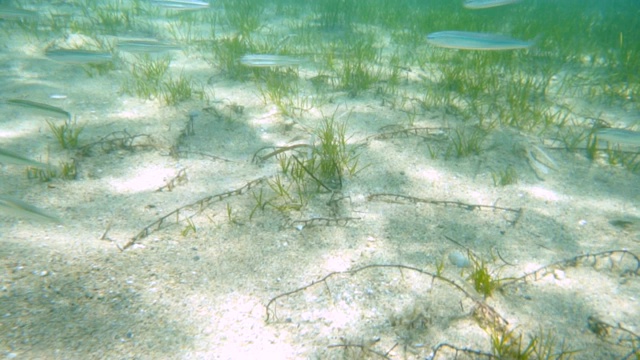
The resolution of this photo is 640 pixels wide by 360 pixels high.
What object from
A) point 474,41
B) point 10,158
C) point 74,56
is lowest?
point 10,158

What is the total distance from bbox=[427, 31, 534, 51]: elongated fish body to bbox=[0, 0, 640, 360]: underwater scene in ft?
0.09

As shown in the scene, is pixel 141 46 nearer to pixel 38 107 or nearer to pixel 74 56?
pixel 74 56

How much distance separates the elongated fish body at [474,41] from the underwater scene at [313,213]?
28 millimetres

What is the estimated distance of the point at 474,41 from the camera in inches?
191

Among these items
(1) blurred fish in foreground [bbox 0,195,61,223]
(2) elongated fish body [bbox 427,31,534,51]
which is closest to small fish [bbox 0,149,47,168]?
(1) blurred fish in foreground [bbox 0,195,61,223]

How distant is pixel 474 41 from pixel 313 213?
11.2 feet

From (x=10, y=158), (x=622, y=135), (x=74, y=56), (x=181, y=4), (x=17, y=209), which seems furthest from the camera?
(x=181, y=4)

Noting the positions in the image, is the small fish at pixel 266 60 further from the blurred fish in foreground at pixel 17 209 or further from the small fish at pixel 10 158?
the blurred fish in foreground at pixel 17 209

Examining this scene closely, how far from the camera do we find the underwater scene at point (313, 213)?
2.46 m

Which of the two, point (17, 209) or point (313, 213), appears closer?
A: point (17, 209)

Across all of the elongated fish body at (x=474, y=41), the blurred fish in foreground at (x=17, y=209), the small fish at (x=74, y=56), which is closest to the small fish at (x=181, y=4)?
the small fish at (x=74, y=56)

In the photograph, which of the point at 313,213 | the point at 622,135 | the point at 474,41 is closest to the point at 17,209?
the point at 313,213

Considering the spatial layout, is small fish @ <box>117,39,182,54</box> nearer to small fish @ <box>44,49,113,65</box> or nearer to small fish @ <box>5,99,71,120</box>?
small fish @ <box>44,49,113,65</box>

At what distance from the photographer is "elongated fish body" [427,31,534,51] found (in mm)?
4656
